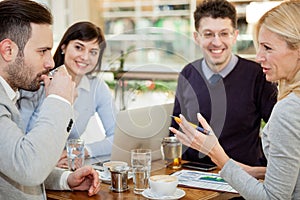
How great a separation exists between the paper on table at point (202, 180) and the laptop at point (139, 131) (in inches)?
7.8

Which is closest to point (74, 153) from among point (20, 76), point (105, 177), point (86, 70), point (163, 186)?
point (105, 177)

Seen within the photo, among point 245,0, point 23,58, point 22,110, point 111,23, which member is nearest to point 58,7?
point 111,23

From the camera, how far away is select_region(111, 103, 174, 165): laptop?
78.6 inches

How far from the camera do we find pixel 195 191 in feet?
5.84

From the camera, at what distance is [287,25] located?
5.22 ft

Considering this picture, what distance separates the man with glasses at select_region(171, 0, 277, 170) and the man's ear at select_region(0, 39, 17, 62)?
1.10 metres

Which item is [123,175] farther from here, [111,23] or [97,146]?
[111,23]

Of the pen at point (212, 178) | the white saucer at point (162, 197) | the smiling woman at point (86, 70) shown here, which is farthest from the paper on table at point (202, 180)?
the smiling woman at point (86, 70)

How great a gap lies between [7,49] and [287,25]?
87 cm

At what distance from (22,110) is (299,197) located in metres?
1.37

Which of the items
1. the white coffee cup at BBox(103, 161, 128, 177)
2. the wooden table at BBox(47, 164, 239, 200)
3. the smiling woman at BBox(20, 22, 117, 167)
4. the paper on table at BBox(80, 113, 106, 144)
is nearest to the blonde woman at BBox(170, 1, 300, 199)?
the wooden table at BBox(47, 164, 239, 200)

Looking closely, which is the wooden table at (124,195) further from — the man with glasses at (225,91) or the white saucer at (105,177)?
the man with glasses at (225,91)

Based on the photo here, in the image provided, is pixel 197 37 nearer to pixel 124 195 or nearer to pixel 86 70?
pixel 86 70

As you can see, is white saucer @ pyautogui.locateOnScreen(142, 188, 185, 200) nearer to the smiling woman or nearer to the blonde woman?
the blonde woman
